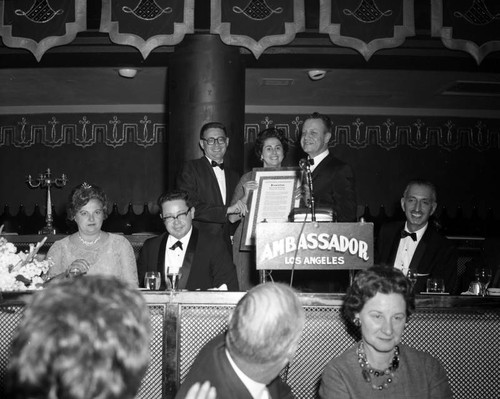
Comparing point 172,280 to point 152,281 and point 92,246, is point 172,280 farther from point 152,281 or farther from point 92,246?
point 92,246

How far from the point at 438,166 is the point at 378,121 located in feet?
4.29

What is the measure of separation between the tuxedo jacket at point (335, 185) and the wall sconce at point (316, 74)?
4898mm

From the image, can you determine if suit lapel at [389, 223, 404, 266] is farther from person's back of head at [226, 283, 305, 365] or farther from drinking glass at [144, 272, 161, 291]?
person's back of head at [226, 283, 305, 365]

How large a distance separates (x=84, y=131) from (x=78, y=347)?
10.3 meters

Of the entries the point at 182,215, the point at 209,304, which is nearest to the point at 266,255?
the point at 209,304

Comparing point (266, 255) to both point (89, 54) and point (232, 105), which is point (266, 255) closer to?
point (232, 105)

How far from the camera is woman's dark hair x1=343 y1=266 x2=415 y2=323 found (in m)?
2.68

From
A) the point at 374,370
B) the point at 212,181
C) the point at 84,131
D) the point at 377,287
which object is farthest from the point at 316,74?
the point at 374,370

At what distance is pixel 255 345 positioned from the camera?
187 centimetres

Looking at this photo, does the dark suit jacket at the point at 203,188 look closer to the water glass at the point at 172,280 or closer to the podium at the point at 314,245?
the water glass at the point at 172,280

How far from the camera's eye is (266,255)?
10.3 feet

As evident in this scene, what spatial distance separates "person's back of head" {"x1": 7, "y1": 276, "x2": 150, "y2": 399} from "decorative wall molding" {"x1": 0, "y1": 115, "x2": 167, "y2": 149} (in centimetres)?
987

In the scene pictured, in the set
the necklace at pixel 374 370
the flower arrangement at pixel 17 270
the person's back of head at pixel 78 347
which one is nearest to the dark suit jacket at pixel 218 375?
the person's back of head at pixel 78 347

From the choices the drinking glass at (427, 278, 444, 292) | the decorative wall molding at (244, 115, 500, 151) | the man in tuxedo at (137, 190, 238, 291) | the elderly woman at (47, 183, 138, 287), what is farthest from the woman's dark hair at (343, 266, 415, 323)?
the decorative wall molding at (244, 115, 500, 151)
